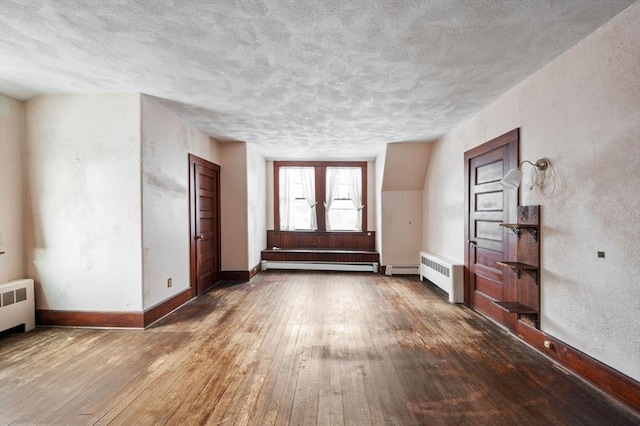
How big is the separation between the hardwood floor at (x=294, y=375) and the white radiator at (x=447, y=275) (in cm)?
50

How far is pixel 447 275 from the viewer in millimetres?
4359

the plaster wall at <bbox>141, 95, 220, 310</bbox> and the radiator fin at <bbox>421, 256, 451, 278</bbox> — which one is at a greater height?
the plaster wall at <bbox>141, 95, 220, 310</bbox>

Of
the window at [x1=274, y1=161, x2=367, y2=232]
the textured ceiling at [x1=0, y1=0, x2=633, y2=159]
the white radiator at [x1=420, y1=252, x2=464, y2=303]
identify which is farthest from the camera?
the window at [x1=274, y1=161, x2=367, y2=232]

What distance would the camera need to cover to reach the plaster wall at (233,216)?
5504mm

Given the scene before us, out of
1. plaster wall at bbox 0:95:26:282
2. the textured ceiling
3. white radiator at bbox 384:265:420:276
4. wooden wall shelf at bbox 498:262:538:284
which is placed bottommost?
white radiator at bbox 384:265:420:276

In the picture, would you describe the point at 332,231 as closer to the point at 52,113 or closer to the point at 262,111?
the point at 262,111

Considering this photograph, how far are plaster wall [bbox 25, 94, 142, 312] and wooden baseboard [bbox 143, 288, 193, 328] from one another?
182 millimetres

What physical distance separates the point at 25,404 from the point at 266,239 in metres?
5.15

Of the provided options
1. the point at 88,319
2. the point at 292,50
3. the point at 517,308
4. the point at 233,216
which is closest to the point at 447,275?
the point at 517,308

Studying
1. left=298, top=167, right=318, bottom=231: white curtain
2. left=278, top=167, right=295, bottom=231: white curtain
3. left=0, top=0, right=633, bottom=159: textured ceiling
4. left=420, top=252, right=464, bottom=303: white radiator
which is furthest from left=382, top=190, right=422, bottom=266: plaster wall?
left=0, top=0, right=633, bottom=159: textured ceiling

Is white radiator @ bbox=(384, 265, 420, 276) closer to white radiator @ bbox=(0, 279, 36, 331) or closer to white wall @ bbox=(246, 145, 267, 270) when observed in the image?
white wall @ bbox=(246, 145, 267, 270)

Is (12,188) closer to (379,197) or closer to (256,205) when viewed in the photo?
(256,205)

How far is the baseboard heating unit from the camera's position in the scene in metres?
6.29

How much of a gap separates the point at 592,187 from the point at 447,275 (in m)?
2.48
